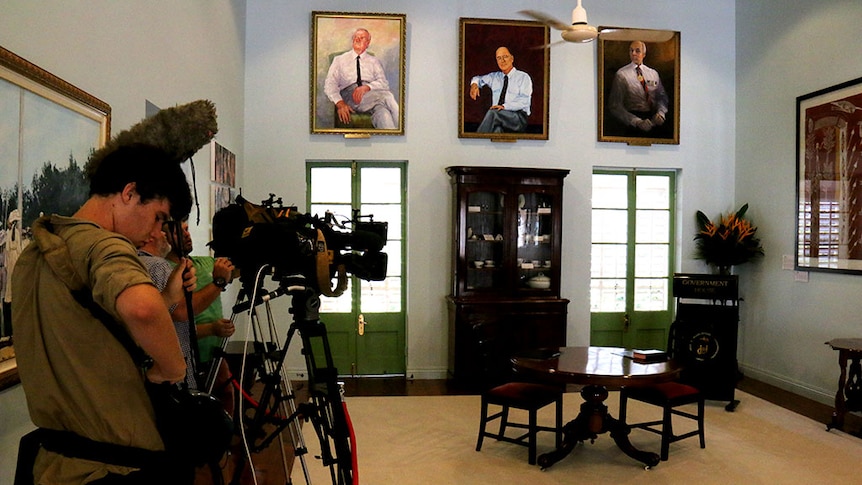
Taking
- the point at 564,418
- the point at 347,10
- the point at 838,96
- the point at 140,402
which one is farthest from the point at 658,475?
the point at 347,10

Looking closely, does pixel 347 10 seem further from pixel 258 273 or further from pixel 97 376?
pixel 97 376

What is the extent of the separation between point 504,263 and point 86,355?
15.9ft

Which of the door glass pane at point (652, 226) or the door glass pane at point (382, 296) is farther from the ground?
the door glass pane at point (652, 226)

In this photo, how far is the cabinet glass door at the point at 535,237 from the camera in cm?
600

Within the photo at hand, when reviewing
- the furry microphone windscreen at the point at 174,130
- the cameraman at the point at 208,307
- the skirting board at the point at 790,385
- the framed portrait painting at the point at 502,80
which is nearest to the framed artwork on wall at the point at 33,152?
the furry microphone windscreen at the point at 174,130

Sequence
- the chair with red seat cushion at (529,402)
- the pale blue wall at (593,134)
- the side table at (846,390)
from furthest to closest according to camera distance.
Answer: the pale blue wall at (593,134)
the side table at (846,390)
the chair with red seat cushion at (529,402)

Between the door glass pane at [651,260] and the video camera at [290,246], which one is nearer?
the video camera at [290,246]

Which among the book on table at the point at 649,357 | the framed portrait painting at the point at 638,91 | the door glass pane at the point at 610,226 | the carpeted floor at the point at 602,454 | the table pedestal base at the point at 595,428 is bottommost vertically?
the carpeted floor at the point at 602,454

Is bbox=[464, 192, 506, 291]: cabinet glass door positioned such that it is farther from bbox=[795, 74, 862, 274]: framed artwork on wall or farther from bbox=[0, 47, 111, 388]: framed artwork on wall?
bbox=[0, 47, 111, 388]: framed artwork on wall

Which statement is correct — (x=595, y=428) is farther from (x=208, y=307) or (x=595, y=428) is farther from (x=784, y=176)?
(x=784, y=176)

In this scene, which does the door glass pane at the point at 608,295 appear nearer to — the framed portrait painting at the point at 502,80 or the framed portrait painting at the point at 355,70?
the framed portrait painting at the point at 502,80

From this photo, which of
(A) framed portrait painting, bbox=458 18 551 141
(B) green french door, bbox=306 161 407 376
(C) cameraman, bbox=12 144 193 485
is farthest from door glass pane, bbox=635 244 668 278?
(C) cameraman, bbox=12 144 193 485

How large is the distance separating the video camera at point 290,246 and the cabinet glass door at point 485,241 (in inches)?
147

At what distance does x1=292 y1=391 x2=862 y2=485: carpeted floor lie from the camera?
143 inches
